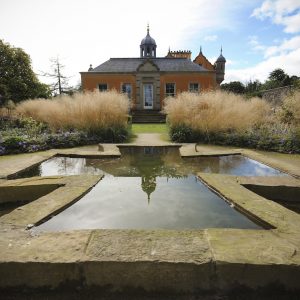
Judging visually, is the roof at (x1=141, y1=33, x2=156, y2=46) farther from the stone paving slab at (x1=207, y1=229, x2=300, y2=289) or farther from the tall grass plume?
the stone paving slab at (x1=207, y1=229, x2=300, y2=289)

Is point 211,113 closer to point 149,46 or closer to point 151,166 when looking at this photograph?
point 151,166

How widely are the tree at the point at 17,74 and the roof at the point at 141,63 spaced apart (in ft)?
14.5

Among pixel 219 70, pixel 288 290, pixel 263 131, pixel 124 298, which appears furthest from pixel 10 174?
pixel 219 70

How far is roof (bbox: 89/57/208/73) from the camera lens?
20406 millimetres

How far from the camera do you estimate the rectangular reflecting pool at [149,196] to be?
95.0 inches

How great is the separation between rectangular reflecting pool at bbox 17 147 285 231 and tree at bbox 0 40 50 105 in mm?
15556

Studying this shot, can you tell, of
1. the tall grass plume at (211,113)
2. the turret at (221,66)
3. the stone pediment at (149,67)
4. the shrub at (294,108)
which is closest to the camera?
the shrub at (294,108)

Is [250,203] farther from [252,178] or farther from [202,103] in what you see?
[202,103]

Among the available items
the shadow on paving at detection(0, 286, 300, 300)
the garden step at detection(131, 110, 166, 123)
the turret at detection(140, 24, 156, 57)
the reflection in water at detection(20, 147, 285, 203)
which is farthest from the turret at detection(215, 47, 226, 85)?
the shadow on paving at detection(0, 286, 300, 300)

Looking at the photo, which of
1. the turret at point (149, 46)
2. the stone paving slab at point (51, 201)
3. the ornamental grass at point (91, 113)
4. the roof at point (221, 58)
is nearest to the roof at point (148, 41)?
the turret at point (149, 46)

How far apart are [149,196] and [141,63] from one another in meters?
18.5

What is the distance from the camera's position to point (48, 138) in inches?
274

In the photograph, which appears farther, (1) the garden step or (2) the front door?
(2) the front door

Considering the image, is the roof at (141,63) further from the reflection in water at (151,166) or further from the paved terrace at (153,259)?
the paved terrace at (153,259)
